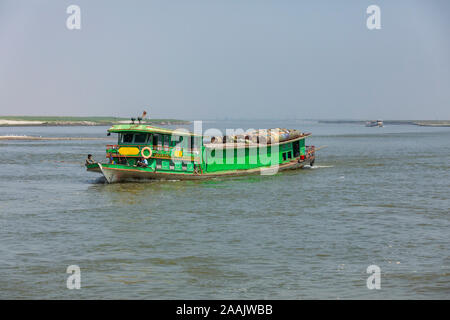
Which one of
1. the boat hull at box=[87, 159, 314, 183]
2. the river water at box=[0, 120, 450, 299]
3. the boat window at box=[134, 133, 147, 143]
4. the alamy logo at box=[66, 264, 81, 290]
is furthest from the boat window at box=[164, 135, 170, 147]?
the alamy logo at box=[66, 264, 81, 290]

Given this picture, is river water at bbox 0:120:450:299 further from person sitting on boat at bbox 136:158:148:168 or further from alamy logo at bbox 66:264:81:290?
person sitting on boat at bbox 136:158:148:168

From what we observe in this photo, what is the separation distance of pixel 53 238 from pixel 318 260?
11.4 meters

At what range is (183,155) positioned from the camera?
4372 centimetres

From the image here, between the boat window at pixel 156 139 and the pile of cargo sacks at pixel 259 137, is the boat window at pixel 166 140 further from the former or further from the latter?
the pile of cargo sacks at pixel 259 137

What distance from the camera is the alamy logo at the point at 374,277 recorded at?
17.9 metres

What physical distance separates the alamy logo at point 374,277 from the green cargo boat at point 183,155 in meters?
24.3

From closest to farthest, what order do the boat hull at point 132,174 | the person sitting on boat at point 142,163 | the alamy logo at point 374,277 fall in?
1. the alamy logo at point 374,277
2. the boat hull at point 132,174
3. the person sitting on boat at point 142,163

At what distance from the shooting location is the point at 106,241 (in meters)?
24.3

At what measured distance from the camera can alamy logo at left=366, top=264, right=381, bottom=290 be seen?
17.9 meters

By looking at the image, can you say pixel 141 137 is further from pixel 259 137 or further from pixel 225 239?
pixel 225 239

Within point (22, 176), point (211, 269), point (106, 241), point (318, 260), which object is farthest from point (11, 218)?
point (22, 176)

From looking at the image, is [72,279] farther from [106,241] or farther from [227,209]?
[227,209]

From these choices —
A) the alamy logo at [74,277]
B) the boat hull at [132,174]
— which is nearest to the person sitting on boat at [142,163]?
the boat hull at [132,174]

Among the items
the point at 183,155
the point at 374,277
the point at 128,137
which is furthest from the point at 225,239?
the point at 183,155
